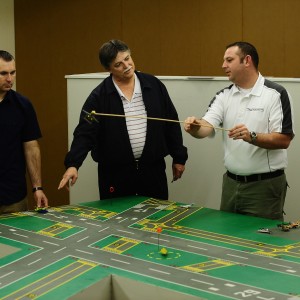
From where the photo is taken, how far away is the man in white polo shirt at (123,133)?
4.00m

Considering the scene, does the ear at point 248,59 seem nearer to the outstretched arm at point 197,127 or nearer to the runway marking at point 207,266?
the outstretched arm at point 197,127

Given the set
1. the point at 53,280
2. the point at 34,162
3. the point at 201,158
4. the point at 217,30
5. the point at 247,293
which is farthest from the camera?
the point at 217,30

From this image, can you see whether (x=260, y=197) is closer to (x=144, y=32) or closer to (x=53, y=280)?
(x=53, y=280)

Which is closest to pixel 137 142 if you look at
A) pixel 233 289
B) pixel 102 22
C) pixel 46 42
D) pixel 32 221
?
pixel 32 221

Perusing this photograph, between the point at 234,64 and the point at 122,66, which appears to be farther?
the point at 122,66

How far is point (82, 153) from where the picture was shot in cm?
398

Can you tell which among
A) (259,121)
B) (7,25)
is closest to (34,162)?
(259,121)

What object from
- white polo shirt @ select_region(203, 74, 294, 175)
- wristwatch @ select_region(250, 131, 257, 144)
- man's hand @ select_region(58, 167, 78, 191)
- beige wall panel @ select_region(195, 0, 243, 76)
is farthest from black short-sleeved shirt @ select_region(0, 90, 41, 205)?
beige wall panel @ select_region(195, 0, 243, 76)

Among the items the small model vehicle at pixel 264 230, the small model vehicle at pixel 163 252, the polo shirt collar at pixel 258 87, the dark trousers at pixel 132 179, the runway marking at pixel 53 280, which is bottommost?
the runway marking at pixel 53 280

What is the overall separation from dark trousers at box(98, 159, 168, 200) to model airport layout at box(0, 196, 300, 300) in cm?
46

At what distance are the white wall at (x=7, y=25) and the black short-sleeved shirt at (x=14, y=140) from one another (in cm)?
292

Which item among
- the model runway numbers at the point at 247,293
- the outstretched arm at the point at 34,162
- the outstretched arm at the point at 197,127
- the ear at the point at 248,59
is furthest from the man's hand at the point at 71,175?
the model runway numbers at the point at 247,293

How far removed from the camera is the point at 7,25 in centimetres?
665

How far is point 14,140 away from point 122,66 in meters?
0.84
